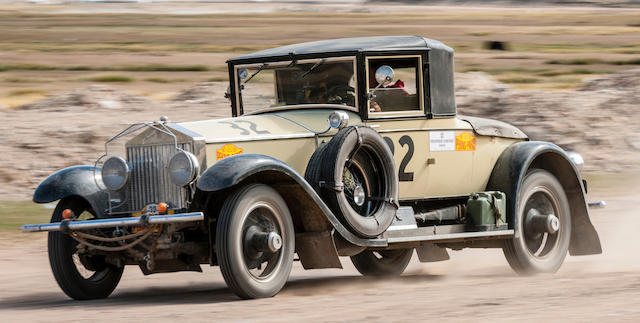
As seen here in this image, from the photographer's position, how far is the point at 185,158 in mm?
7910

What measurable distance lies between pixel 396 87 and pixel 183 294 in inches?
105

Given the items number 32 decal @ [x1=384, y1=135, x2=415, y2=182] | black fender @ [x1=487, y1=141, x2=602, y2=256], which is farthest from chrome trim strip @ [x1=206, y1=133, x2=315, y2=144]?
black fender @ [x1=487, y1=141, x2=602, y2=256]

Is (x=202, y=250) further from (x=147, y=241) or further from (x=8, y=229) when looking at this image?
(x=8, y=229)

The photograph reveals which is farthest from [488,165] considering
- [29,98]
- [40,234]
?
[29,98]

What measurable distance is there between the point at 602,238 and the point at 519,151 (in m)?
3.40

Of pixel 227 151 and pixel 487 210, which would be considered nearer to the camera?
pixel 227 151

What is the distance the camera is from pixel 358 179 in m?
8.99

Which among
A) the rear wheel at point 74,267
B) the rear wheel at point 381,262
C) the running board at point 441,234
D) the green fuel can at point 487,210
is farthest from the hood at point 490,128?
the rear wheel at point 74,267

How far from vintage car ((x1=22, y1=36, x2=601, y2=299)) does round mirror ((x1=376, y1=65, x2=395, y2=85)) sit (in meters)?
0.01

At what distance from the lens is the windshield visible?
929cm

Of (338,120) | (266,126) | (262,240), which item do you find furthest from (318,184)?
(262,240)

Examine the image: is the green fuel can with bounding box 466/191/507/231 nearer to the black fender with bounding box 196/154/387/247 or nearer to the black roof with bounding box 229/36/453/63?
the black fender with bounding box 196/154/387/247

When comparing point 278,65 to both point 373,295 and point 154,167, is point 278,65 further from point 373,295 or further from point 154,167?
point 373,295

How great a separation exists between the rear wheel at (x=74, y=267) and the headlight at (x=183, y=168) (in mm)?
1108
